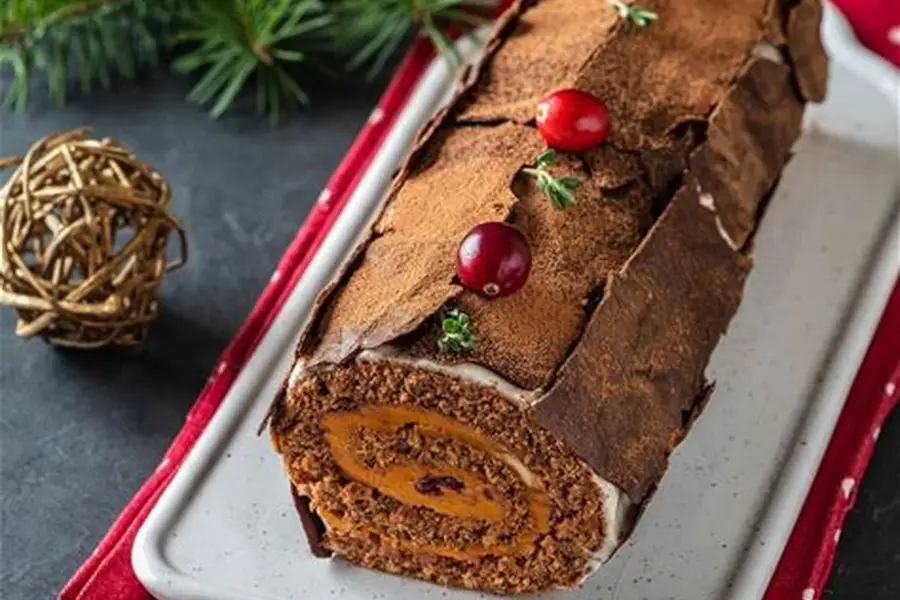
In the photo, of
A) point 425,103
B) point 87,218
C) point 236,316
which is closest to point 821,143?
point 425,103

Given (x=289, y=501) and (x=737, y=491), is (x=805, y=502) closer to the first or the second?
(x=737, y=491)

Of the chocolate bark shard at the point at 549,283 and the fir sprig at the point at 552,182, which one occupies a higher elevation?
the fir sprig at the point at 552,182

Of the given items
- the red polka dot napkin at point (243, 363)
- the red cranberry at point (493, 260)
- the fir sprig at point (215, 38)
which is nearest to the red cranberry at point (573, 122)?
the red cranberry at point (493, 260)

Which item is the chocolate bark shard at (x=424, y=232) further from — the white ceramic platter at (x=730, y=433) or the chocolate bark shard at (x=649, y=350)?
the white ceramic platter at (x=730, y=433)

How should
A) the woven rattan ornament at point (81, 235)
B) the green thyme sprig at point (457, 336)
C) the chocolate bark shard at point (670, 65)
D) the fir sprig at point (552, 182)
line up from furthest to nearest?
the woven rattan ornament at point (81, 235)
the chocolate bark shard at point (670, 65)
the fir sprig at point (552, 182)
the green thyme sprig at point (457, 336)

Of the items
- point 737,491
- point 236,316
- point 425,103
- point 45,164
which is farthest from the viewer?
point 425,103

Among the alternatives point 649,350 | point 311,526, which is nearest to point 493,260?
point 649,350

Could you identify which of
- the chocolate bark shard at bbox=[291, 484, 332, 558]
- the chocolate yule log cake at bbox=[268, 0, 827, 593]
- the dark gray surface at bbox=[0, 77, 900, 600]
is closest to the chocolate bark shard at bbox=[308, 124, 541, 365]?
the chocolate yule log cake at bbox=[268, 0, 827, 593]
